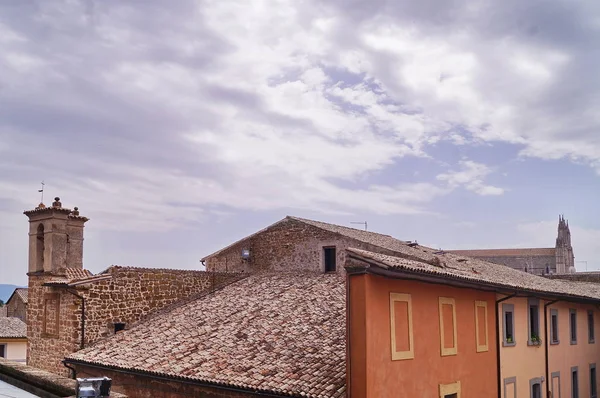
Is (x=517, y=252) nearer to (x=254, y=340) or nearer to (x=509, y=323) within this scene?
(x=509, y=323)

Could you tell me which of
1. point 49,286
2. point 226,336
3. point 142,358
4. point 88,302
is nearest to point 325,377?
point 226,336

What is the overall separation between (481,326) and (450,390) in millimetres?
2555

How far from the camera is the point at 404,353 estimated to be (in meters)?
11.6

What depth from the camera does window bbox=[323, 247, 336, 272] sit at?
2212 centimetres

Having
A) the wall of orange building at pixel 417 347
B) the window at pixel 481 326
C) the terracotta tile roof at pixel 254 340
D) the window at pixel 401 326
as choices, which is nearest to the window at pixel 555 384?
the wall of orange building at pixel 417 347

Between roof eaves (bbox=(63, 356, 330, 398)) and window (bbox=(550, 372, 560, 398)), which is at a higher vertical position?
roof eaves (bbox=(63, 356, 330, 398))

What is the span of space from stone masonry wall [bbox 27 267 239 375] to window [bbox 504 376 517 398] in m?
11.5

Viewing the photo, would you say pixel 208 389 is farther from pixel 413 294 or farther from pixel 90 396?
pixel 90 396

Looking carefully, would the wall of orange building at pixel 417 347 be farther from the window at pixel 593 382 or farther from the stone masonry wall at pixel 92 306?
the stone masonry wall at pixel 92 306

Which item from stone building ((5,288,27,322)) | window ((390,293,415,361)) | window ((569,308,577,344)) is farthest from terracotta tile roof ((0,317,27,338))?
window ((390,293,415,361))

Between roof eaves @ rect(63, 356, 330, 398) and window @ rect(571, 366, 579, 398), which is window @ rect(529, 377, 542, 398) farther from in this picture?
roof eaves @ rect(63, 356, 330, 398)

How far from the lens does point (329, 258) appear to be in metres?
22.3

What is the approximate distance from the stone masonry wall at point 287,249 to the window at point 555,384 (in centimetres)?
693

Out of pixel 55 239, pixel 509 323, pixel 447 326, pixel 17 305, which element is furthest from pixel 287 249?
pixel 17 305
